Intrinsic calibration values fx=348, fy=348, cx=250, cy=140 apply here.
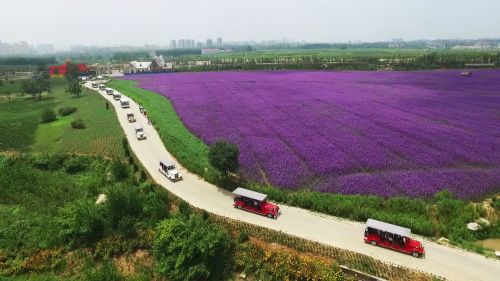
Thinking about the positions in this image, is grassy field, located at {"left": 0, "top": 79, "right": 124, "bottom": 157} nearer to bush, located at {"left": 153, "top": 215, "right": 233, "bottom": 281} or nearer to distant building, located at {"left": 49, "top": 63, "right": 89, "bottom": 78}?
bush, located at {"left": 153, "top": 215, "right": 233, "bottom": 281}

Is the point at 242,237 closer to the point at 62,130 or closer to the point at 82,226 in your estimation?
the point at 82,226

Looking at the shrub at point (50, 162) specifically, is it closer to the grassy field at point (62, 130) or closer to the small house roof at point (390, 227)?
the grassy field at point (62, 130)

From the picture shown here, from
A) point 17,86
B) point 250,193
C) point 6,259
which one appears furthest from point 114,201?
point 17,86

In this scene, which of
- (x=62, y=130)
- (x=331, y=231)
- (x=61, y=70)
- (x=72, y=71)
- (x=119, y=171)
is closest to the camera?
(x=331, y=231)

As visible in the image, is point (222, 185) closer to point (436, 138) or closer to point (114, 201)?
point (114, 201)

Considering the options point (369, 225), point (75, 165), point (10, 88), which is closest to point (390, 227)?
point (369, 225)
